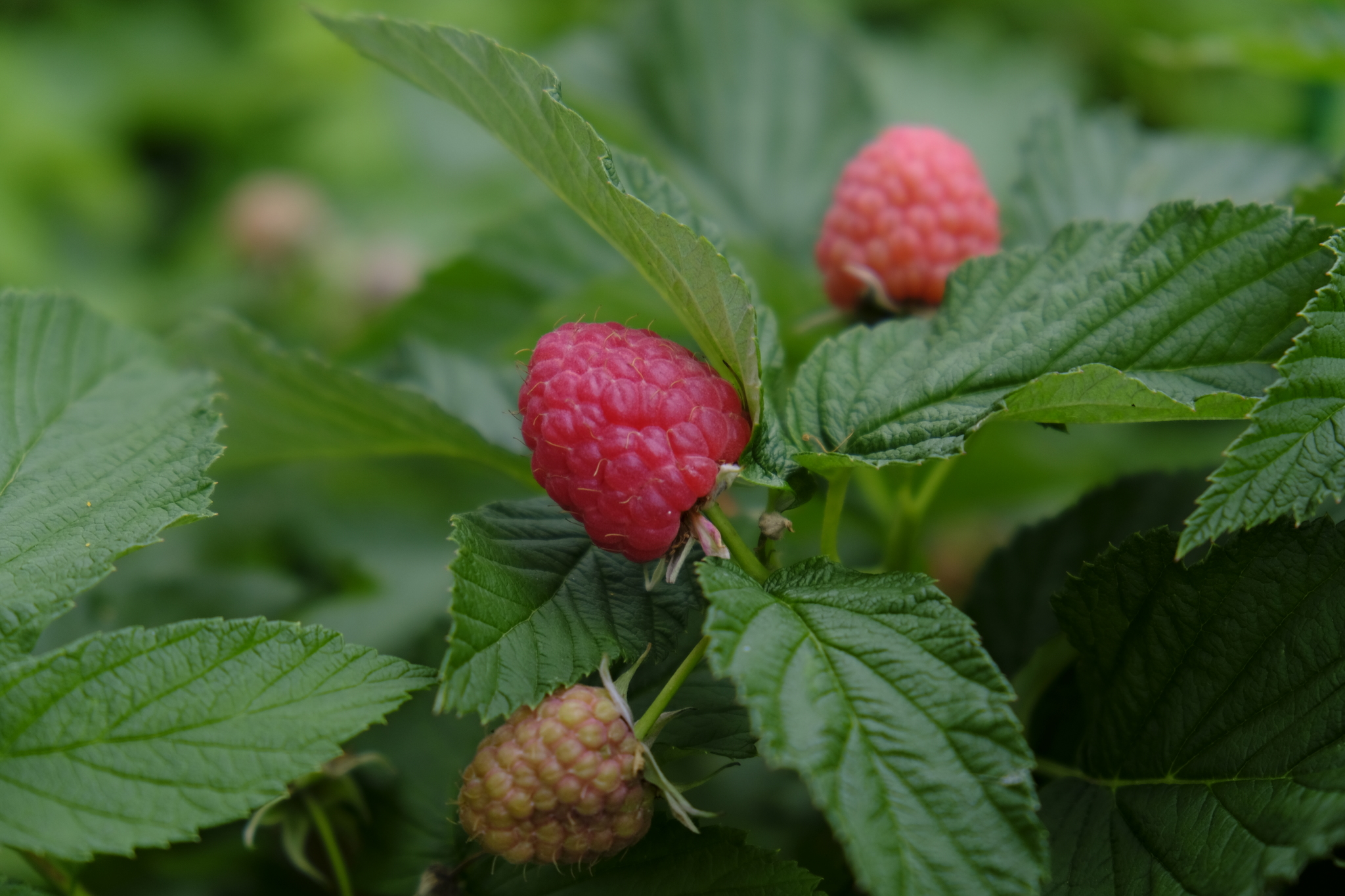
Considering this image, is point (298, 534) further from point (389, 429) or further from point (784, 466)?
point (784, 466)

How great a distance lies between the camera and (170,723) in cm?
67

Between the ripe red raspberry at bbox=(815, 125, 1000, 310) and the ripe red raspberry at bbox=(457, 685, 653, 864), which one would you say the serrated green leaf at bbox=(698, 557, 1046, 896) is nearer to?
the ripe red raspberry at bbox=(457, 685, 653, 864)

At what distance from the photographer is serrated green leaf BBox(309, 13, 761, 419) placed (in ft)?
2.26

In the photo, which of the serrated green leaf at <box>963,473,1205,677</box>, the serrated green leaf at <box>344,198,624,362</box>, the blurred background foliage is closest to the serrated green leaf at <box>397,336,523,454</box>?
the blurred background foliage

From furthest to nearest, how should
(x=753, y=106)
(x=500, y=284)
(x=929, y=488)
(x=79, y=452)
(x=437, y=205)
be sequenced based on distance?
1. (x=437, y=205)
2. (x=753, y=106)
3. (x=500, y=284)
4. (x=929, y=488)
5. (x=79, y=452)

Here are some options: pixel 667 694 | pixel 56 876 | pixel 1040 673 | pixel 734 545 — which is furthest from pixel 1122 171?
pixel 56 876

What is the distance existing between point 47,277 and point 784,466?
9.31 feet

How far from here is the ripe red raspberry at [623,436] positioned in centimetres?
71

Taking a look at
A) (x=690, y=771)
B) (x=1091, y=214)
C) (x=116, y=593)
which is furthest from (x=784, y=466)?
(x=116, y=593)

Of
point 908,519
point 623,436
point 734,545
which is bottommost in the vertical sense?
point 908,519

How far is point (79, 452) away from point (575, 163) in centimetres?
48

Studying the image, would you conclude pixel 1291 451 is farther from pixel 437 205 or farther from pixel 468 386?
pixel 437 205

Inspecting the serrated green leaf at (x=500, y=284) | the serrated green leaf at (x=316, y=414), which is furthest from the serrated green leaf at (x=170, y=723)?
the serrated green leaf at (x=500, y=284)

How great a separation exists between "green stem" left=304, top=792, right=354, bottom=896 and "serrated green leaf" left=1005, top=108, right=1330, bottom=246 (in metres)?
0.93
